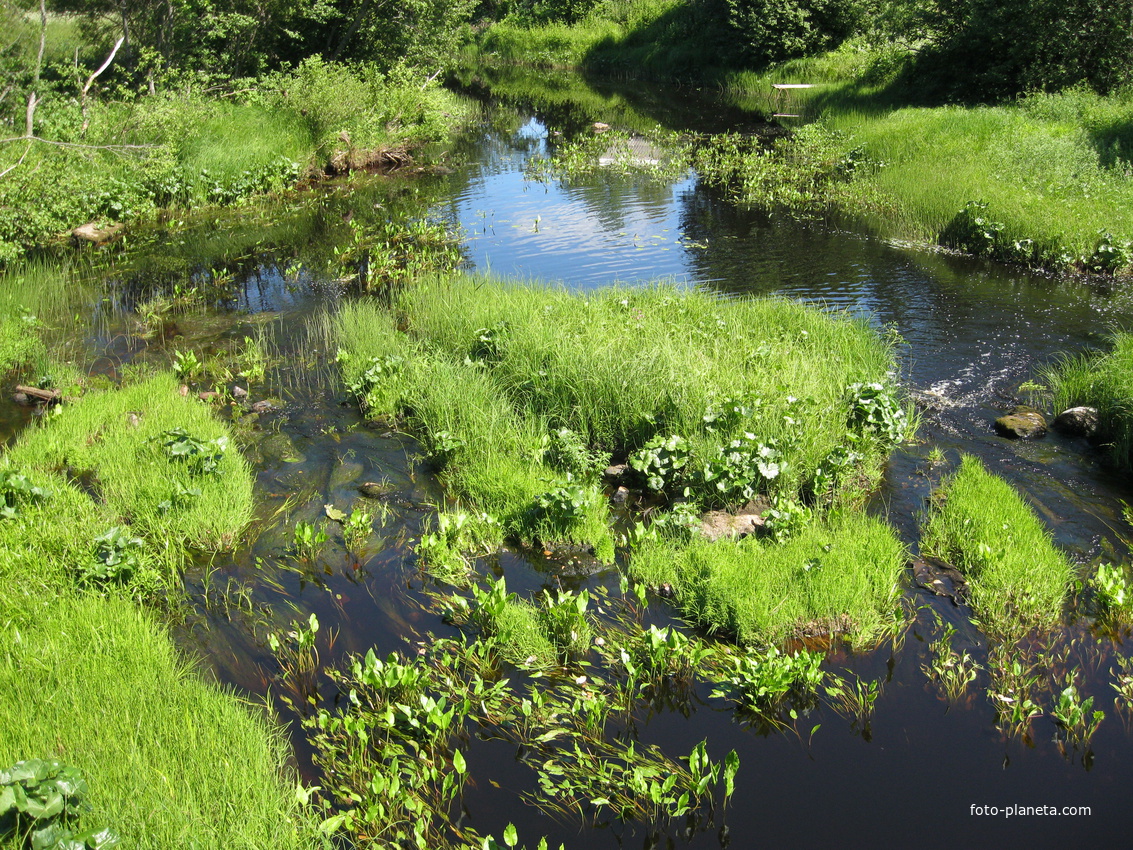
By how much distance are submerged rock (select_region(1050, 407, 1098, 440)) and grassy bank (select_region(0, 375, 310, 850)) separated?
8.08 metres

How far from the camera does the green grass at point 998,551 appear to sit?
5.89m

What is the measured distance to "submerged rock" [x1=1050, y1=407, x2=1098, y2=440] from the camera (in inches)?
333

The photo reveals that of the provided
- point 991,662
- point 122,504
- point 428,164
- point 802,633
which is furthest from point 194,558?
point 428,164

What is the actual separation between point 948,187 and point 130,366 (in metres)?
14.7

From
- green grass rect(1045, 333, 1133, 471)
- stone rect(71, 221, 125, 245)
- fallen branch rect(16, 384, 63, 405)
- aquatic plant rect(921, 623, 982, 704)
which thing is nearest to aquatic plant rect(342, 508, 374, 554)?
aquatic plant rect(921, 623, 982, 704)

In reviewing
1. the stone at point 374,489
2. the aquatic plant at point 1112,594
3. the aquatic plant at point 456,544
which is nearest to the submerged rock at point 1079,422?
the aquatic plant at point 1112,594

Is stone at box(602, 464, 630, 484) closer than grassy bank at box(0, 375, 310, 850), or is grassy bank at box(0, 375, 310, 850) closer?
grassy bank at box(0, 375, 310, 850)

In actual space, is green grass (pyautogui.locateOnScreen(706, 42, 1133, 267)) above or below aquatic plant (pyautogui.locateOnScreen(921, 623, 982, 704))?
above

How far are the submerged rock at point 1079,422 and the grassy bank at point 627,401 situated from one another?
1828mm

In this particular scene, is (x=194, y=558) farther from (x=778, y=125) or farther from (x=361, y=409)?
(x=778, y=125)

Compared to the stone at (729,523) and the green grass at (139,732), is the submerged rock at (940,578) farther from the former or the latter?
the green grass at (139,732)

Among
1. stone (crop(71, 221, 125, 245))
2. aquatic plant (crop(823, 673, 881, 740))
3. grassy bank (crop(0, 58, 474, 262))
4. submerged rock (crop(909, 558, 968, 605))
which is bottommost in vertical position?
aquatic plant (crop(823, 673, 881, 740))

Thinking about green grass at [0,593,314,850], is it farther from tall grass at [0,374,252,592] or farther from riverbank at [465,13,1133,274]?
riverbank at [465,13,1133,274]

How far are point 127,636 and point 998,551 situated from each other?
6291 millimetres
